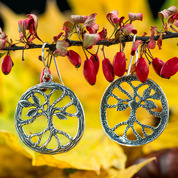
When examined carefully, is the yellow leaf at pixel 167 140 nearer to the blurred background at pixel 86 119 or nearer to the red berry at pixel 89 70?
the blurred background at pixel 86 119

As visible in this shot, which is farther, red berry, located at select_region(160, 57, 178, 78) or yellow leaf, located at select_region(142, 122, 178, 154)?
yellow leaf, located at select_region(142, 122, 178, 154)

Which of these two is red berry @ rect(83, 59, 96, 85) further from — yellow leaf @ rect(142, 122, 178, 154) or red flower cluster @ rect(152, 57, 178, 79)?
yellow leaf @ rect(142, 122, 178, 154)

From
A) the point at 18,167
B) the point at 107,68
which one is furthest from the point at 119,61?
the point at 18,167

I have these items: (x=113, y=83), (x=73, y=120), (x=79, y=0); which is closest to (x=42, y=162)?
(x=113, y=83)

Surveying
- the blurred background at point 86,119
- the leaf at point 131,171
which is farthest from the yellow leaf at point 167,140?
the leaf at point 131,171

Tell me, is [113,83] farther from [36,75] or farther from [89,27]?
[36,75]

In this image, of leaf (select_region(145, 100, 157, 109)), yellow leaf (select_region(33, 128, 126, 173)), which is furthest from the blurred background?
leaf (select_region(145, 100, 157, 109))

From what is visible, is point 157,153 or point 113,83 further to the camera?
point 157,153
